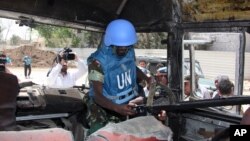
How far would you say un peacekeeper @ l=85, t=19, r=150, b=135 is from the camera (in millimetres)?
3164

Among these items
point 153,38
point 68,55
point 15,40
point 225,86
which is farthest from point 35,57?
point 225,86

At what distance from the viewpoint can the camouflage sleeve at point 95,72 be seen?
3186mm

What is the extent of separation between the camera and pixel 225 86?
276 cm

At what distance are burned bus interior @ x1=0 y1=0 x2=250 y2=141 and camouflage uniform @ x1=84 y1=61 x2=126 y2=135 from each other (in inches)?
12.7

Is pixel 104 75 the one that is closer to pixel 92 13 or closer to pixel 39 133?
pixel 92 13

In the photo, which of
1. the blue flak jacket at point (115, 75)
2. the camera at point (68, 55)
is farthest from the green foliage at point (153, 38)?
the camera at point (68, 55)

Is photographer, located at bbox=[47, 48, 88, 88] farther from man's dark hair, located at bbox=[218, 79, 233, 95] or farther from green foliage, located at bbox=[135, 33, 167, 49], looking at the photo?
man's dark hair, located at bbox=[218, 79, 233, 95]

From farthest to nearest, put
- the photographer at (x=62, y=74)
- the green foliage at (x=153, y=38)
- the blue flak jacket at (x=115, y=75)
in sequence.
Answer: the photographer at (x=62, y=74) → the blue flak jacket at (x=115, y=75) → the green foliage at (x=153, y=38)

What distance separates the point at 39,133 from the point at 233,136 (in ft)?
3.24

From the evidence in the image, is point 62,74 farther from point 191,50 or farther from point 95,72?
point 191,50

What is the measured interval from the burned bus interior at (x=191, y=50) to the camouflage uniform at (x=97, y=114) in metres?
0.32

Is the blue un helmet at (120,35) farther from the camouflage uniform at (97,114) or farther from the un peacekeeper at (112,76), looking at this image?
the camouflage uniform at (97,114)

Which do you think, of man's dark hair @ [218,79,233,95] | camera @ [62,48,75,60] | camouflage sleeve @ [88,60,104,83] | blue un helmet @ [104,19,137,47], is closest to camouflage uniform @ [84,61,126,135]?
camouflage sleeve @ [88,60,104,83]

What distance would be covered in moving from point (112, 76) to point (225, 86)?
1.08 meters
